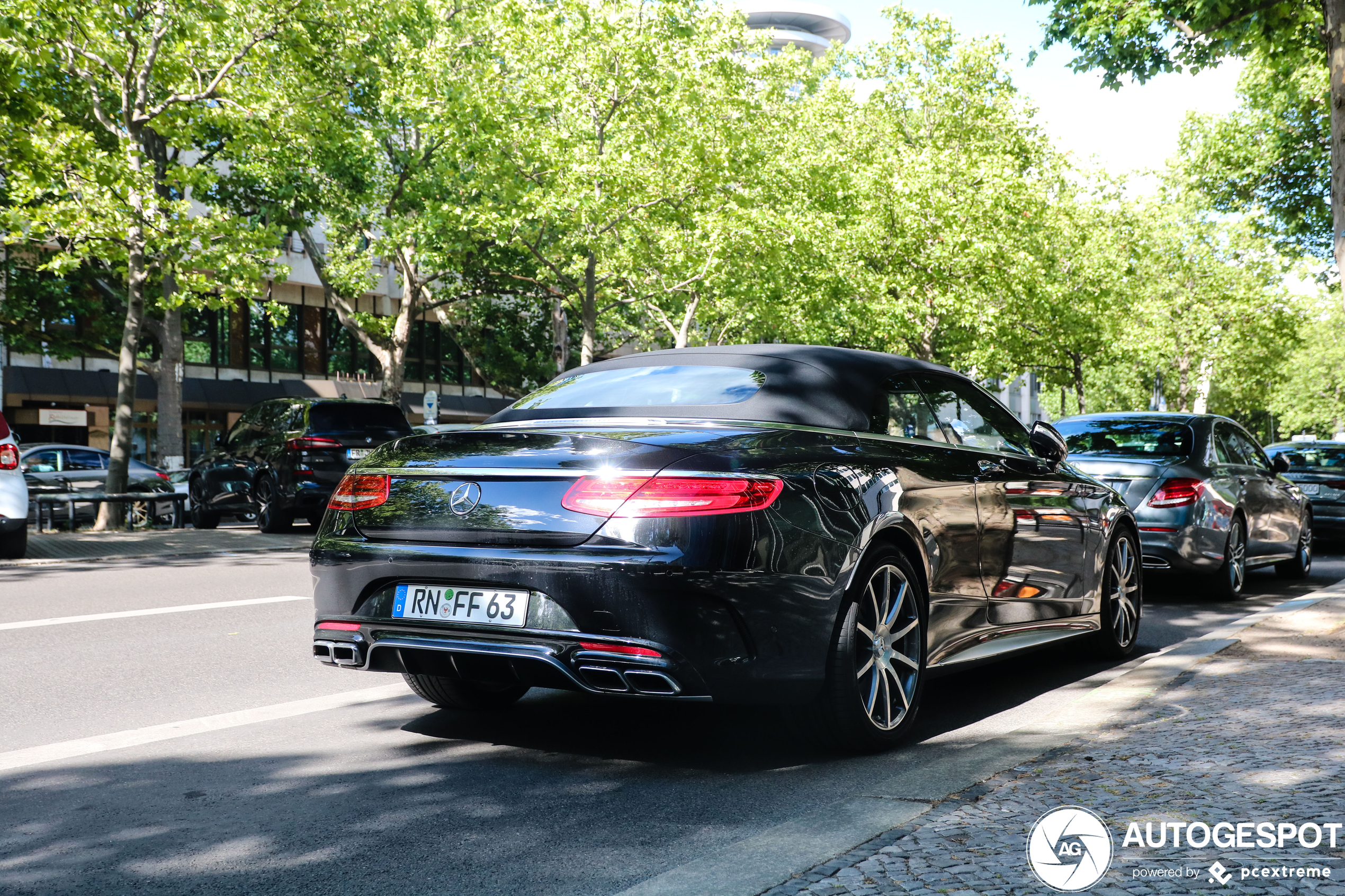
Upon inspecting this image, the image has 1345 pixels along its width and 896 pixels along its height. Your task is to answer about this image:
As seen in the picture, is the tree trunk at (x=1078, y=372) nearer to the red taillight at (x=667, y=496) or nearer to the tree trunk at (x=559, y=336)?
the tree trunk at (x=559, y=336)

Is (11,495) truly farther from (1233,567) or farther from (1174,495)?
(1233,567)

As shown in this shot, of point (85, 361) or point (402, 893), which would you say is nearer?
point (402, 893)

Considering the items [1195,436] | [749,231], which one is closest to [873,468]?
[1195,436]

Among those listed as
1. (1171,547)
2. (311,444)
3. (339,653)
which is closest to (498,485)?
(339,653)

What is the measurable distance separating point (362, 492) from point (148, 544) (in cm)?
1164

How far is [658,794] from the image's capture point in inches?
171

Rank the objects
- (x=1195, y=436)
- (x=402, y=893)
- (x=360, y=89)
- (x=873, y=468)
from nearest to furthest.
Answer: (x=402, y=893), (x=873, y=468), (x=1195, y=436), (x=360, y=89)

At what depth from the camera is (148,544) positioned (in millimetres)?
15367

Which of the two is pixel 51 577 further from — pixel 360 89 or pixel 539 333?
pixel 539 333

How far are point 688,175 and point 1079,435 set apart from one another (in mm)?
19760

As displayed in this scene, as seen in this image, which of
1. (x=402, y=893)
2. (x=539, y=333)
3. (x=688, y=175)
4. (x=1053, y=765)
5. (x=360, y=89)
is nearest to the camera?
(x=402, y=893)

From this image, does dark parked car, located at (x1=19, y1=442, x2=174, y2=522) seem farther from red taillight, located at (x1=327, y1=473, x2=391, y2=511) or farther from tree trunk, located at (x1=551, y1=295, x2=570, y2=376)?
red taillight, located at (x1=327, y1=473, x2=391, y2=511)

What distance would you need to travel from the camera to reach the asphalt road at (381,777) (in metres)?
3.55

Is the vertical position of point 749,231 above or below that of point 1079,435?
above
